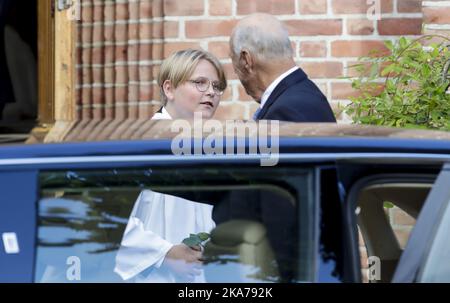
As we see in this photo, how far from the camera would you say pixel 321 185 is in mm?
2846

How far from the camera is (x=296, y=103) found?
15.9ft

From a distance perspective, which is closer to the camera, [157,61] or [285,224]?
[285,224]

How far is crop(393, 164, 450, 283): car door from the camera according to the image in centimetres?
287

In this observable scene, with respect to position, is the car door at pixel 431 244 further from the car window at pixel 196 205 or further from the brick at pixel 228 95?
the brick at pixel 228 95

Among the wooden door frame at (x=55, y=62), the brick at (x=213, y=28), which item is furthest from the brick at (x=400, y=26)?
the wooden door frame at (x=55, y=62)

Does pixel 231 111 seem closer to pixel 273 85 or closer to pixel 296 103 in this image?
pixel 273 85

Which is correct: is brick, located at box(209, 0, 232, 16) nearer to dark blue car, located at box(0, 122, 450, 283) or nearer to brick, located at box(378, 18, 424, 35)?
brick, located at box(378, 18, 424, 35)

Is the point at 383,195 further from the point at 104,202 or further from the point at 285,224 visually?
the point at 104,202

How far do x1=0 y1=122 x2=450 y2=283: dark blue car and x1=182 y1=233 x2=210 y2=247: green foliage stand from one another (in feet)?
0.40

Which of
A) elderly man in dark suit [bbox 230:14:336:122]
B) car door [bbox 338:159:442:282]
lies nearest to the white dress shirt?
car door [bbox 338:159:442:282]

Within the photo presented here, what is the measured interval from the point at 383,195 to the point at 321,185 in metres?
0.46

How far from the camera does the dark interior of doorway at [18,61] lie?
8.22m
